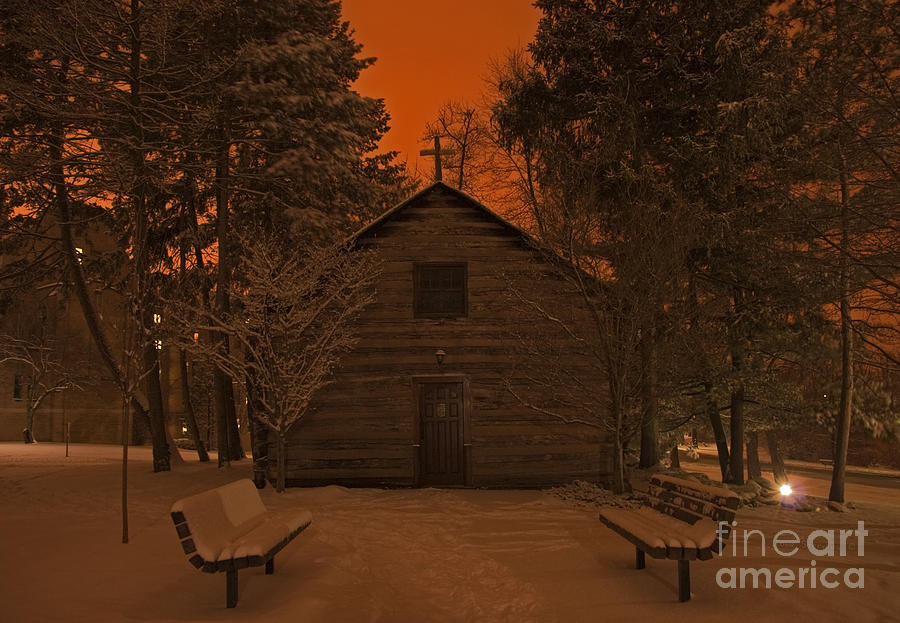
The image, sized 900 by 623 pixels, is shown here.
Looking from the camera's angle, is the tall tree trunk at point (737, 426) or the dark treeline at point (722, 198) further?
the tall tree trunk at point (737, 426)

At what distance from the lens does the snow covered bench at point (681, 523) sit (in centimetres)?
519

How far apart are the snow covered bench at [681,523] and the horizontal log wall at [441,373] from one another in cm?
672

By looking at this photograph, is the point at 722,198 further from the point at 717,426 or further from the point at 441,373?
the point at 441,373

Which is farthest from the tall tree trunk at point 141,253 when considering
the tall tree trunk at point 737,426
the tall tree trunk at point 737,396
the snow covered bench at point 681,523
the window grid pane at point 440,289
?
the tall tree trunk at point 737,426

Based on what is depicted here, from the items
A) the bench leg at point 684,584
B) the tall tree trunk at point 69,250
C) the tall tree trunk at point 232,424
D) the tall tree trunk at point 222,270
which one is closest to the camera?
the bench leg at point 684,584

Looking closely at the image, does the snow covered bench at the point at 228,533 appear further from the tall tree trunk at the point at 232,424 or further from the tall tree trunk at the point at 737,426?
the tall tree trunk at the point at 737,426

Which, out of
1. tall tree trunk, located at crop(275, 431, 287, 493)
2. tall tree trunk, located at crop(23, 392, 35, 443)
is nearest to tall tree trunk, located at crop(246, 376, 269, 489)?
tall tree trunk, located at crop(275, 431, 287, 493)

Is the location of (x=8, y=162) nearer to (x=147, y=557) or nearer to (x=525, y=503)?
(x=147, y=557)

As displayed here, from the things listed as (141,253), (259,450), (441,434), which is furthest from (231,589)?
(259,450)

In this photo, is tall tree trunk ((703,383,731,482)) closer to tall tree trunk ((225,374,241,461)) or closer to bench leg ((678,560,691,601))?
bench leg ((678,560,691,601))

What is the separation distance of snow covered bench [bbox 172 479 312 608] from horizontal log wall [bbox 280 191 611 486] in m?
7.14

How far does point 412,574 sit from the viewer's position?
6.62 meters

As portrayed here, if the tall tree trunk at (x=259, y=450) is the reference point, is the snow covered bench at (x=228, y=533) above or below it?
above

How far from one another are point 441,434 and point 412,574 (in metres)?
7.18
